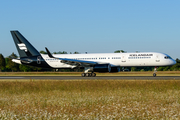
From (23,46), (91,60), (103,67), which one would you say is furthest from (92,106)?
(23,46)

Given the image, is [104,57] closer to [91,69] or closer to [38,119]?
[91,69]

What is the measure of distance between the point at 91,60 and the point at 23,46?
44.5 feet

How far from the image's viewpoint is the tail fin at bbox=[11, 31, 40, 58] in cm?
4531

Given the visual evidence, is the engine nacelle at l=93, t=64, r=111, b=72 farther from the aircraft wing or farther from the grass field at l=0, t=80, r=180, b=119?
the grass field at l=0, t=80, r=180, b=119

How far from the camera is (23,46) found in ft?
149

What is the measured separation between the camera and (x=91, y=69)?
133 feet

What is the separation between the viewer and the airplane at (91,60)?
3988 cm

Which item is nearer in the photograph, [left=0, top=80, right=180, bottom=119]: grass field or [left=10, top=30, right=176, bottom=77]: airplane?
[left=0, top=80, right=180, bottom=119]: grass field

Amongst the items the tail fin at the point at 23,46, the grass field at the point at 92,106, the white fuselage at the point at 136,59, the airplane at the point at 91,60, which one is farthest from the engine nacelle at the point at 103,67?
the grass field at the point at 92,106

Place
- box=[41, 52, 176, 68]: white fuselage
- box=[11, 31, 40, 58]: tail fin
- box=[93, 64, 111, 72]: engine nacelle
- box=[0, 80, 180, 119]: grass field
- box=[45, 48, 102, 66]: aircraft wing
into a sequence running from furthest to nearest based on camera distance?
box=[11, 31, 40, 58]: tail fin → box=[45, 48, 102, 66]: aircraft wing → box=[41, 52, 176, 68]: white fuselage → box=[93, 64, 111, 72]: engine nacelle → box=[0, 80, 180, 119]: grass field

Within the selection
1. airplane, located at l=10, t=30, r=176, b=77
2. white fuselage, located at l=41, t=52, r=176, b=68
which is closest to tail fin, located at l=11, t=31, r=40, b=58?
airplane, located at l=10, t=30, r=176, b=77

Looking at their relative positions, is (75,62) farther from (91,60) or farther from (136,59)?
(136,59)

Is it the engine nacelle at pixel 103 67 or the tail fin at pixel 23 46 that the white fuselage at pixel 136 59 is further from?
the tail fin at pixel 23 46

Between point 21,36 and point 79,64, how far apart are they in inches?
510
